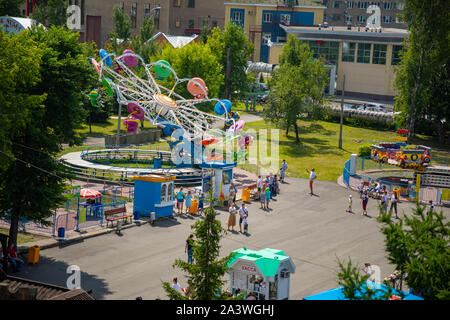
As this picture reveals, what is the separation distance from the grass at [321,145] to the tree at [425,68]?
3.01 meters

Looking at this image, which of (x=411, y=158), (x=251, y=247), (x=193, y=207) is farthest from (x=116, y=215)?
(x=411, y=158)

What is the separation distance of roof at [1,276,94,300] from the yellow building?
289ft

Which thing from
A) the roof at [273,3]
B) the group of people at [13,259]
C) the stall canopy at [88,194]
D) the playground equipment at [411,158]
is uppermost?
the roof at [273,3]

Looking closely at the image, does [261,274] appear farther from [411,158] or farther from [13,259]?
[411,158]

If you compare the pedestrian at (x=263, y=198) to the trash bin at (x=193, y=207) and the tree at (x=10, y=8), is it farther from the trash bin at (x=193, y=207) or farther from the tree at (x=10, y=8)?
the tree at (x=10, y=8)

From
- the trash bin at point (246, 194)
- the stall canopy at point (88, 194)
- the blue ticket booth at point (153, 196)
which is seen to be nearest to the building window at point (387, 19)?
the trash bin at point (246, 194)

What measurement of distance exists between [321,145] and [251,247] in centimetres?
2921

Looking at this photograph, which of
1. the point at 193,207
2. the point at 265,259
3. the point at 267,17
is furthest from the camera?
the point at 267,17

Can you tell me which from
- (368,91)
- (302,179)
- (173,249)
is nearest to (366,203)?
(302,179)

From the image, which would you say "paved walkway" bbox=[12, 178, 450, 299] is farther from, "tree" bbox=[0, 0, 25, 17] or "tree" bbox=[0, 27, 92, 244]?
"tree" bbox=[0, 0, 25, 17]

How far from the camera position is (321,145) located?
57031mm

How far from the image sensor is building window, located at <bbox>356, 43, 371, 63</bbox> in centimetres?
8081

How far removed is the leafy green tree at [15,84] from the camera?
78.6 ft
